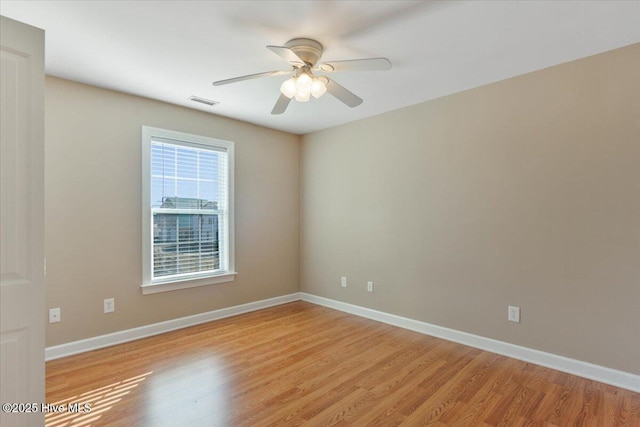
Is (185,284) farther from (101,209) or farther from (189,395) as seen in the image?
(189,395)

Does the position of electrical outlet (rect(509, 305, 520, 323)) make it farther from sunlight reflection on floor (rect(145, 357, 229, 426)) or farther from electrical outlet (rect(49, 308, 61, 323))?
electrical outlet (rect(49, 308, 61, 323))

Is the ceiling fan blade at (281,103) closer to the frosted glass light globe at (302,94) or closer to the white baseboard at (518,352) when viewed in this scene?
the frosted glass light globe at (302,94)

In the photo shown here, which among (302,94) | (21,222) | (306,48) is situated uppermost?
(306,48)

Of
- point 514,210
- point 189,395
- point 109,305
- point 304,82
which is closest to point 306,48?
point 304,82

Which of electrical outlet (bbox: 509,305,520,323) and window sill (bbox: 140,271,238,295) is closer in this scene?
electrical outlet (bbox: 509,305,520,323)

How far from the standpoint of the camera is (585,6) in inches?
75.6

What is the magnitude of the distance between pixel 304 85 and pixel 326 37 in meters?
0.38

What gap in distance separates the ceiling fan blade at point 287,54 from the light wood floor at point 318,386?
2.25 metres

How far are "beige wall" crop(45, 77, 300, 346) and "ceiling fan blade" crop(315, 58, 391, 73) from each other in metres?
2.21

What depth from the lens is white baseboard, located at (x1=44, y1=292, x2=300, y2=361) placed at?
289 cm

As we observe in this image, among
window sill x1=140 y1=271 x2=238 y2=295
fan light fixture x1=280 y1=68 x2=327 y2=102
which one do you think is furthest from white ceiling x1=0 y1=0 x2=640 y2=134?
window sill x1=140 y1=271 x2=238 y2=295

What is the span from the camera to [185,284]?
3686 mm

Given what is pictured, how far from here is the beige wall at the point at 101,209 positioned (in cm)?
289

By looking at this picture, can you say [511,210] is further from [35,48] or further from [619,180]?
[35,48]
